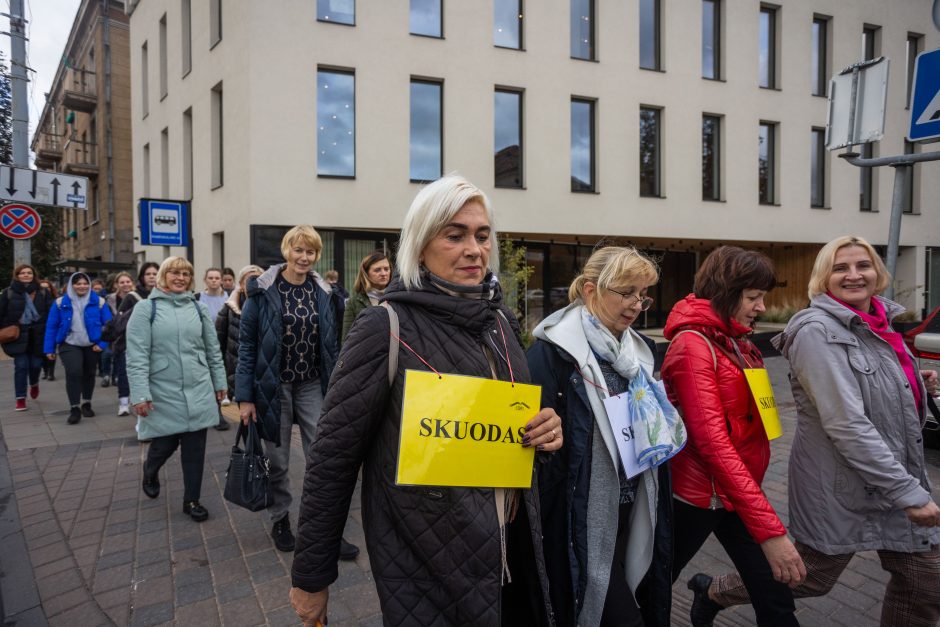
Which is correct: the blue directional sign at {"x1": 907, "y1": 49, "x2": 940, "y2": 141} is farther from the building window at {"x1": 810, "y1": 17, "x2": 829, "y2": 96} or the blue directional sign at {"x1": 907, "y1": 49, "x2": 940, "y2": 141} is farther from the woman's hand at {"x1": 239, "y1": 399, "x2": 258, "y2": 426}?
the building window at {"x1": 810, "y1": 17, "x2": 829, "y2": 96}

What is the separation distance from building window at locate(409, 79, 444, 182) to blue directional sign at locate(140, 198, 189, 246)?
487cm

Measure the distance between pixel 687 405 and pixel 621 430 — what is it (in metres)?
0.37

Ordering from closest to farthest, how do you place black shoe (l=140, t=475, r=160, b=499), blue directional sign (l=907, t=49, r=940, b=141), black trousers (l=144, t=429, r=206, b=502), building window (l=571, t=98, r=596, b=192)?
blue directional sign (l=907, t=49, r=940, b=141), black trousers (l=144, t=429, r=206, b=502), black shoe (l=140, t=475, r=160, b=499), building window (l=571, t=98, r=596, b=192)

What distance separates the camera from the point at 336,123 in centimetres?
1241

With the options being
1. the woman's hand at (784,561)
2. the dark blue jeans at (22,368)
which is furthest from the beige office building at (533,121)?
the woman's hand at (784,561)

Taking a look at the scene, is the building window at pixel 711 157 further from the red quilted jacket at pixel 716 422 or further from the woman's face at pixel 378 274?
the red quilted jacket at pixel 716 422

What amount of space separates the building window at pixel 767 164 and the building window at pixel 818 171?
148cm

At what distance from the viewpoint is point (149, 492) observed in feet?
14.9

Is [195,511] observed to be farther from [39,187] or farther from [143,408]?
[39,187]

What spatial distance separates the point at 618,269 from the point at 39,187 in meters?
9.52

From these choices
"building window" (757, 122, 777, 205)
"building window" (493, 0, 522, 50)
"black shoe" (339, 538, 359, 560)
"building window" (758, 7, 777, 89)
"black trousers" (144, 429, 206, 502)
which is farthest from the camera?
"building window" (757, 122, 777, 205)

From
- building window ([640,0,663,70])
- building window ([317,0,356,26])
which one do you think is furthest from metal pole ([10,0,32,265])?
building window ([640,0,663,70])

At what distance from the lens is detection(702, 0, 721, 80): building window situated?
15.9 m

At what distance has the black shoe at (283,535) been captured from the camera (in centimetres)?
366
